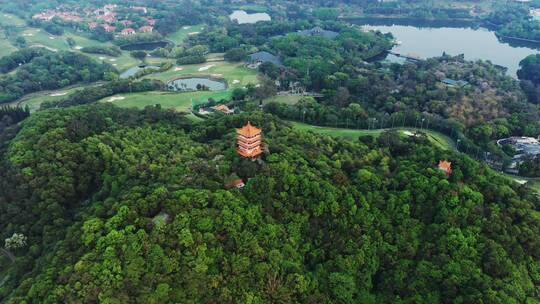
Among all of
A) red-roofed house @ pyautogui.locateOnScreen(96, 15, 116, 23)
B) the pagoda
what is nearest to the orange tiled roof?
the pagoda

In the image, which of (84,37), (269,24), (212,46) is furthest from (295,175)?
(84,37)

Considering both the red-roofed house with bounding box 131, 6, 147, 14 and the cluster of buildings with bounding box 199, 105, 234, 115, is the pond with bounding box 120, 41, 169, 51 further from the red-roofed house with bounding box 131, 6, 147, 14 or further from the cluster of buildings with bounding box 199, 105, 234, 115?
the cluster of buildings with bounding box 199, 105, 234, 115

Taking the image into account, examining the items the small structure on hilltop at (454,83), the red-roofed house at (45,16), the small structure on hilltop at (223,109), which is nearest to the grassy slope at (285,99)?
the small structure on hilltop at (223,109)

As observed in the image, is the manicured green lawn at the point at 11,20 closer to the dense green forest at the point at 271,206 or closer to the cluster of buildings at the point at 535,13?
the dense green forest at the point at 271,206

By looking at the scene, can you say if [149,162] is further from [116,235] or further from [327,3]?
[327,3]

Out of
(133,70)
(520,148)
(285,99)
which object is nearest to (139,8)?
(133,70)
